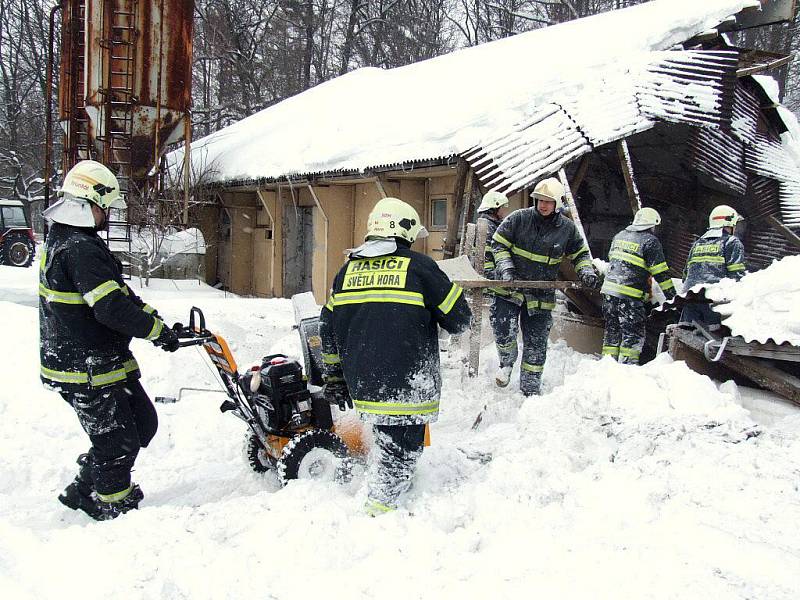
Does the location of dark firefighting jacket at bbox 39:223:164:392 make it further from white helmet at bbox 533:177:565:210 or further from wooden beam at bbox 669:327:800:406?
wooden beam at bbox 669:327:800:406

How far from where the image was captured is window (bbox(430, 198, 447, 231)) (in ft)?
33.8

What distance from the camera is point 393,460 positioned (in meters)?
3.33

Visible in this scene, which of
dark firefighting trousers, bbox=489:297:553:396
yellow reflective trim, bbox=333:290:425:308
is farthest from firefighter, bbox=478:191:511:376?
yellow reflective trim, bbox=333:290:425:308

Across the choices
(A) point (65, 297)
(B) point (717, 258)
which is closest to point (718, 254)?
(B) point (717, 258)

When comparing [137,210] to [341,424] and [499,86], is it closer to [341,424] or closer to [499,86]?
[499,86]

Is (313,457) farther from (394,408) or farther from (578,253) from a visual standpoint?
(578,253)

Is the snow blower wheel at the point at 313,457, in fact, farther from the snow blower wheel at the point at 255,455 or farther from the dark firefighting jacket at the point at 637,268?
the dark firefighting jacket at the point at 637,268

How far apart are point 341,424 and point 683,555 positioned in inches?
90.7

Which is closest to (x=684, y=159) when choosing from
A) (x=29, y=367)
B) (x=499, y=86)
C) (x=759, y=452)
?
(x=499, y=86)

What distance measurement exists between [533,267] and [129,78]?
10444 millimetres

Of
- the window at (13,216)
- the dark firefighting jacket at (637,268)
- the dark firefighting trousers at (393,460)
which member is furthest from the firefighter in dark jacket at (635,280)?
the window at (13,216)

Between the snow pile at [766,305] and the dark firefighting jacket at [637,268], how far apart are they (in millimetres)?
1297

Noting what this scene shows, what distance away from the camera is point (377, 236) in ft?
10.8

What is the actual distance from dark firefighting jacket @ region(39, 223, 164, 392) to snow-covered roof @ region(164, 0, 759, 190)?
4.78 m
